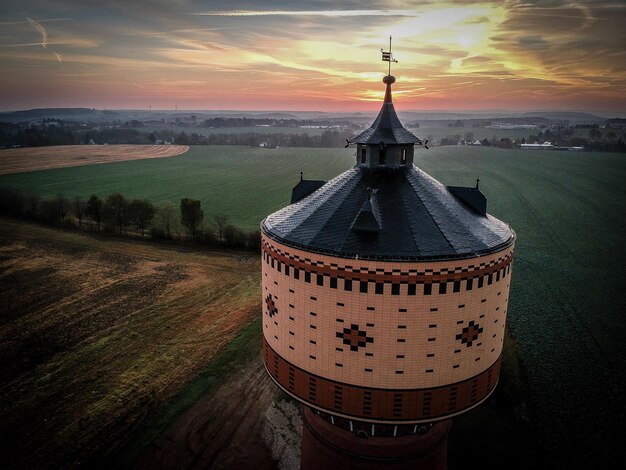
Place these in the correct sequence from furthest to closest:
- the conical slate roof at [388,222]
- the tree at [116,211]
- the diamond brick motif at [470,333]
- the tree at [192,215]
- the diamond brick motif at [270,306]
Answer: the tree at [116,211]
the tree at [192,215]
the diamond brick motif at [270,306]
the diamond brick motif at [470,333]
the conical slate roof at [388,222]

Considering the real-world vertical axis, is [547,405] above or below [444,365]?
below

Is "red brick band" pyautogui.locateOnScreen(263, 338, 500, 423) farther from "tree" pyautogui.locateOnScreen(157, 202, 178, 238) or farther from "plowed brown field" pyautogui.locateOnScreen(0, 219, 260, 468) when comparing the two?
"tree" pyautogui.locateOnScreen(157, 202, 178, 238)

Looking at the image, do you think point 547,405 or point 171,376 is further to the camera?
point 171,376

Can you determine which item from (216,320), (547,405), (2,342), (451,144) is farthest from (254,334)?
(451,144)

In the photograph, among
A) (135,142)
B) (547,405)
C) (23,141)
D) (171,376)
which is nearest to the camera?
(547,405)

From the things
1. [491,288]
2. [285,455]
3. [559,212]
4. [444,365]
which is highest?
[491,288]

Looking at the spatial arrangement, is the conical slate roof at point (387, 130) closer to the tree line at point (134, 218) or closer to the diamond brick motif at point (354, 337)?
the diamond brick motif at point (354, 337)

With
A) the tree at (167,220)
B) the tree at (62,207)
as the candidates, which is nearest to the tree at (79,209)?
the tree at (62,207)

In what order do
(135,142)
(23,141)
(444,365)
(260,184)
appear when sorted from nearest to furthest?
1. (444,365)
2. (260,184)
3. (23,141)
4. (135,142)

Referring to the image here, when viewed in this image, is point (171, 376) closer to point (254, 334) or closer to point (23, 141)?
point (254, 334)
